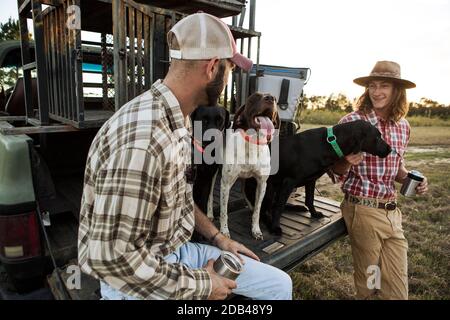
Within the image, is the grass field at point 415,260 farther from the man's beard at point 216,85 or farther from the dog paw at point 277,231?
the man's beard at point 216,85

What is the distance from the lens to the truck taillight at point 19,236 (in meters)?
1.75

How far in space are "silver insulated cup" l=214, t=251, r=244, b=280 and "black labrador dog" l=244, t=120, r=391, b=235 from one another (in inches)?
56.8

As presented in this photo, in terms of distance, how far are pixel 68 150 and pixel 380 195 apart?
147 inches

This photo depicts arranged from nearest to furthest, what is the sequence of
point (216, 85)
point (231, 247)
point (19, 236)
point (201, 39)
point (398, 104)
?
1. point (201, 39)
2. point (216, 85)
3. point (19, 236)
4. point (231, 247)
5. point (398, 104)

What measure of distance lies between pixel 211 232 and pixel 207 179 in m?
1.04

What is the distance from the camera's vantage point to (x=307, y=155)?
3.15 metres

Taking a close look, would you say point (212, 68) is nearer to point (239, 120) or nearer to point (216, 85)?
point (216, 85)

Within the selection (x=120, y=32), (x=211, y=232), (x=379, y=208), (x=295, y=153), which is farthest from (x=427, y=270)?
(x=120, y=32)

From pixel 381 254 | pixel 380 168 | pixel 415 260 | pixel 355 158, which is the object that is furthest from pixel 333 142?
pixel 415 260

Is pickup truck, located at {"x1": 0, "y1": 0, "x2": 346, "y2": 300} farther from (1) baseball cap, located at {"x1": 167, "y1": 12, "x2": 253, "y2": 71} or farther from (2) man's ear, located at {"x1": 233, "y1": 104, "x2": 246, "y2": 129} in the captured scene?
(1) baseball cap, located at {"x1": 167, "y1": 12, "x2": 253, "y2": 71}

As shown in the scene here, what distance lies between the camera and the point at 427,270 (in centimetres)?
403

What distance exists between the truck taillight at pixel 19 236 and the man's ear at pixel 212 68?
1.31m

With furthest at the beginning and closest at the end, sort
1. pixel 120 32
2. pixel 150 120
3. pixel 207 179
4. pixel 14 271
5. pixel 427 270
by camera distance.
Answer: pixel 427 270 → pixel 207 179 → pixel 120 32 → pixel 14 271 → pixel 150 120
